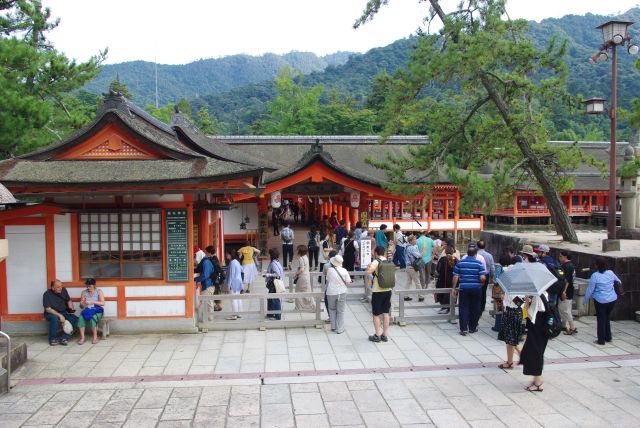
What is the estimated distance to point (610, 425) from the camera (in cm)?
649

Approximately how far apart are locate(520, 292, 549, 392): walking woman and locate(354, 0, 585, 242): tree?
6.35 m

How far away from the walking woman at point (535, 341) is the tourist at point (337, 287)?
3624mm

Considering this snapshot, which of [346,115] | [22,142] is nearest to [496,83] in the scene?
[22,142]

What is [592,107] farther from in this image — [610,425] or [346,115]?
[346,115]

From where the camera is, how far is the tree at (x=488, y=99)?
13.2 m

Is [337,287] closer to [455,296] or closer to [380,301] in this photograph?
[380,301]

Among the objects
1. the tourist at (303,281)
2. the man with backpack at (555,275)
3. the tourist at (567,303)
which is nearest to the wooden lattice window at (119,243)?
the tourist at (303,281)

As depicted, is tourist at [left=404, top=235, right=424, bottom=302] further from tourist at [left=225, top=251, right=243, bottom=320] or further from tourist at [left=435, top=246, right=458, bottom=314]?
tourist at [left=225, top=251, right=243, bottom=320]

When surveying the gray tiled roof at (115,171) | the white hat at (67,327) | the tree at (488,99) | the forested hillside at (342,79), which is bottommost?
the white hat at (67,327)

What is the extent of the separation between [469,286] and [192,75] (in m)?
172

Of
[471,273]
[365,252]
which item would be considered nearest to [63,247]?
[365,252]

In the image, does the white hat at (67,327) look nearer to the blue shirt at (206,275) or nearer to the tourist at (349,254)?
the blue shirt at (206,275)

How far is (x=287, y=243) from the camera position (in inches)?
698

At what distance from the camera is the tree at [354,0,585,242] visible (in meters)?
13.2
